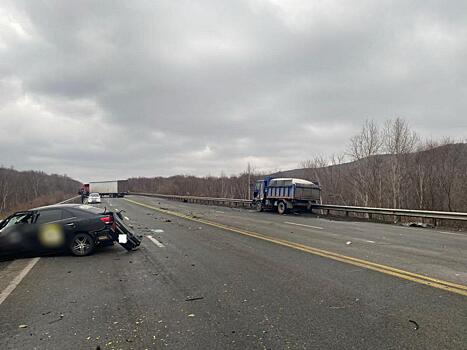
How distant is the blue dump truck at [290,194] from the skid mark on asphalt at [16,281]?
18463 millimetres

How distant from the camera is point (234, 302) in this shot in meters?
4.57

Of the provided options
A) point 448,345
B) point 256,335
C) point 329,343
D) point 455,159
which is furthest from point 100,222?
point 455,159

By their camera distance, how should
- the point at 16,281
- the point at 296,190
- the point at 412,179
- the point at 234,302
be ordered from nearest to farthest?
the point at 234,302 < the point at 16,281 < the point at 296,190 < the point at 412,179

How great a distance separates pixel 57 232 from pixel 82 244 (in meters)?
0.74

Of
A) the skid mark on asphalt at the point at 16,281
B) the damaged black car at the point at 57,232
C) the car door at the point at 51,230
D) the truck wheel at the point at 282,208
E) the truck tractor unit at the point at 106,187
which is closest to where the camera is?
the skid mark on asphalt at the point at 16,281

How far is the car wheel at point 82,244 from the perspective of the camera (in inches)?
331

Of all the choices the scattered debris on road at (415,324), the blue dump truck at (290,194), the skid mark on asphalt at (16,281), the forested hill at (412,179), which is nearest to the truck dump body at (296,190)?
the blue dump truck at (290,194)

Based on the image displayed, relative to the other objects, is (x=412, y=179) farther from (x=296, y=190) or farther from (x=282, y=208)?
(x=282, y=208)

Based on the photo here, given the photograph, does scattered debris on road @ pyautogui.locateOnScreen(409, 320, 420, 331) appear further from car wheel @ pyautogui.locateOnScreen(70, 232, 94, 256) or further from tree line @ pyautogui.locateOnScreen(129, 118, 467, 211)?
tree line @ pyautogui.locateOnScreen(129, 118, 467, 211)

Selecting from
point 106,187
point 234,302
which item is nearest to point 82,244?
point 234,302

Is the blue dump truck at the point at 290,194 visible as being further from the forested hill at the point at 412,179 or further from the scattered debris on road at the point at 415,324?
the scattered debris on road at the point at 415,324

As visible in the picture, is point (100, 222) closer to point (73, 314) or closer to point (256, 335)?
point (73, 314)

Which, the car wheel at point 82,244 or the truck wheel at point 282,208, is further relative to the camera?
the truck wheel at point 282,208

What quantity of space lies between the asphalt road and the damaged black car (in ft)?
1.20
